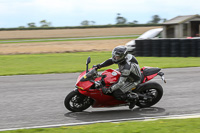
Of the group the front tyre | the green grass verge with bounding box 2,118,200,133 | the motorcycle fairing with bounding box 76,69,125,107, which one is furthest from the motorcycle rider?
the green grass verge with bounding box 2,118,200,133

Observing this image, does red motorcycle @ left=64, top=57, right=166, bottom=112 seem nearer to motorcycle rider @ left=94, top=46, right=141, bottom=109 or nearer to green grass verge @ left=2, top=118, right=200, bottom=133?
motorcycle rider @ left=94, top=46, right=141, bottom=109

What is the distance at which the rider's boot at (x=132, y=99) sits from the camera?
22.6 ft

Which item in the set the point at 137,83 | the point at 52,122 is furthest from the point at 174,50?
the point at 52,122

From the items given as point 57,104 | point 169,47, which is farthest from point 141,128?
point 169,47

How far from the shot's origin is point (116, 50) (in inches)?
261

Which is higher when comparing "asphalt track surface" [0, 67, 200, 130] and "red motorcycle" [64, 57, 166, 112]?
A: "red motorcycle" [64, 57, 166, 112]

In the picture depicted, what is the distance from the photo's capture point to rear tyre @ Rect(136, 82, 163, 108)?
7094 millimetres

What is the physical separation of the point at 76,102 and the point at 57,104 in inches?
38.5

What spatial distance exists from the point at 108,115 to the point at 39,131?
1877 millimetres

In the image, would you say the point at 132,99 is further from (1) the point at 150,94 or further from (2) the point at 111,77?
(2) the point at 111,77

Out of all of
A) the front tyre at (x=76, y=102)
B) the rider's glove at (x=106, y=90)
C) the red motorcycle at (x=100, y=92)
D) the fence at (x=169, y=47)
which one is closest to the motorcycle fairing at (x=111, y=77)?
the red motorcycle at (x=100, y=92)

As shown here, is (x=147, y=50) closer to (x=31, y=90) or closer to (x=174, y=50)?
(x=174, y=50)

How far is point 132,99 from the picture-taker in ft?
22.7

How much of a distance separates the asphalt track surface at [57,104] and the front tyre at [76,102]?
0.13 meters
